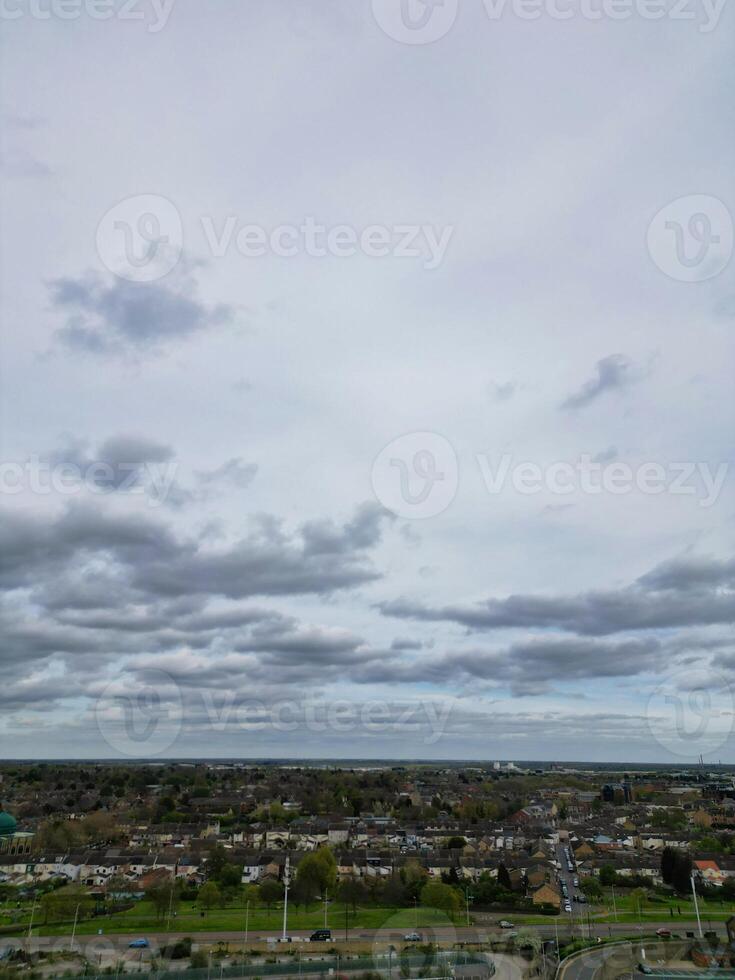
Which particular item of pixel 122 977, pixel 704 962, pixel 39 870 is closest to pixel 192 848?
pixel 39 870

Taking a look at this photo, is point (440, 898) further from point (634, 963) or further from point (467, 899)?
point (634, 963)

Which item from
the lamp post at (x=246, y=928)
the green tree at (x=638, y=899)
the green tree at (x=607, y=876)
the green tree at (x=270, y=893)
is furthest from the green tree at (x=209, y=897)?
the green tree at (x=607, y=876)

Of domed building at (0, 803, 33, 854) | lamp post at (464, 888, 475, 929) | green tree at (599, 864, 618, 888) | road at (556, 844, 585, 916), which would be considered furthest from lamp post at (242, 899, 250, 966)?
domed building at (0, 803, 33, 854)

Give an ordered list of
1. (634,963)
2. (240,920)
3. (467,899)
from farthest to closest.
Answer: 1. (467,899)
2. (240,920)
3. (634,963)

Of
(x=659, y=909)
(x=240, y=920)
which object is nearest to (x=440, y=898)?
(x=240, y=920)

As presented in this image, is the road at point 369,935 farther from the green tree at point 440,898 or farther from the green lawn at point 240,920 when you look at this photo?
the green tree at point 440,898

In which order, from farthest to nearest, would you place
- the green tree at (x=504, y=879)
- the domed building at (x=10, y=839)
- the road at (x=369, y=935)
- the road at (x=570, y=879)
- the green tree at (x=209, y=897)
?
the domed building at (x=10, y=839)
the green tree at (x=504, y=879)
the road at (x=570, y=879)
the green tree at (x=209, y=897)
the road at (x=369, y=935)

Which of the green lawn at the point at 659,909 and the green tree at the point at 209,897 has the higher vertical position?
the green tree at the point at 209,897

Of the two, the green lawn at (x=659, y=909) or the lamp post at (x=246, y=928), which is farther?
the green lawn at (x=659, y=909)

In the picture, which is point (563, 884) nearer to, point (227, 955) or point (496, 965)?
point (496, 965)
